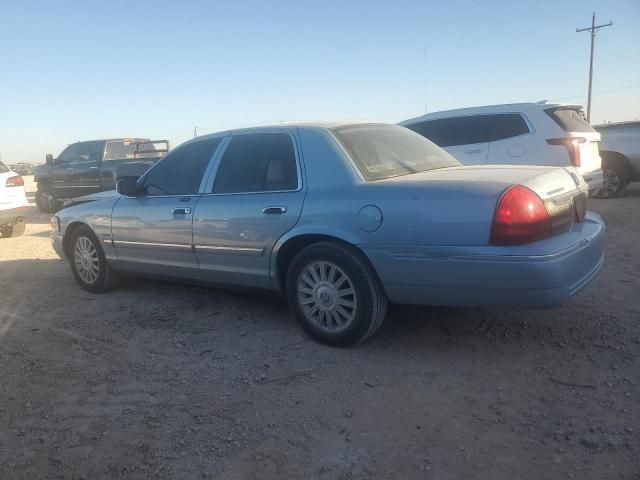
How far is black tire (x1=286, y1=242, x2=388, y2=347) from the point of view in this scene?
135 inches

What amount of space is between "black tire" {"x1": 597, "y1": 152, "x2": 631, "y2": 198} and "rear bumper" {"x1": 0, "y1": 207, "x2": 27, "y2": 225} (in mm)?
10160

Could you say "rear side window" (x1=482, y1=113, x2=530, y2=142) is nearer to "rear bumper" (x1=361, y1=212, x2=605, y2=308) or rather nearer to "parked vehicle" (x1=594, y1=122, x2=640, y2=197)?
"parked vehicle" (x1=594, y1=122, x2=640, y2=197)

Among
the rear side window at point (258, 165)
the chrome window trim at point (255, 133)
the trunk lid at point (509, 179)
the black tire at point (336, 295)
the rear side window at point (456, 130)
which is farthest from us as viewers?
the rear side window at point (456, 130)

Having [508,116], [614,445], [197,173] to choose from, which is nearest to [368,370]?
[614,445]

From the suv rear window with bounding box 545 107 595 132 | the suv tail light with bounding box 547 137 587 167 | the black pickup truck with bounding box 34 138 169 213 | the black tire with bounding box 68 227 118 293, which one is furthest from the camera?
the black pickup truck with bounding box 34 138 169 213

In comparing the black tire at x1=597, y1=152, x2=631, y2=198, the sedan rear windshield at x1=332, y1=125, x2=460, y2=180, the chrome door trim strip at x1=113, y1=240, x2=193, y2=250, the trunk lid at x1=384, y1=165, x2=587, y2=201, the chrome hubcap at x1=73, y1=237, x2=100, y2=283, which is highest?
the sedan rear windshield at x1=332, y1=125, x2=460, y2=180

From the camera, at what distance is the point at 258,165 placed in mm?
4082

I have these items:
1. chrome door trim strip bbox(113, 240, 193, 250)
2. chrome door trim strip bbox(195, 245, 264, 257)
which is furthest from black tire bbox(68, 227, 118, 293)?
chrome door trim strip bbox(195, 245, 264, 257)

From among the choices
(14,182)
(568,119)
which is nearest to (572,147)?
(568,119)

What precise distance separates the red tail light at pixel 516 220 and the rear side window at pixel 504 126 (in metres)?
4.89

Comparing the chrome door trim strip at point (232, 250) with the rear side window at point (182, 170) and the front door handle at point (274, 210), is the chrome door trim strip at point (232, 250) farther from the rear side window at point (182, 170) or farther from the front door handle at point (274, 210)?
the rear side window at point (182, 170)

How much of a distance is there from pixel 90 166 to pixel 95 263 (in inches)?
311

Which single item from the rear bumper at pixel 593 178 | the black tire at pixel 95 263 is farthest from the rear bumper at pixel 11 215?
the rear bumper at pixel 593 178

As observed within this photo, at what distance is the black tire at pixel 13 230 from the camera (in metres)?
9.66
